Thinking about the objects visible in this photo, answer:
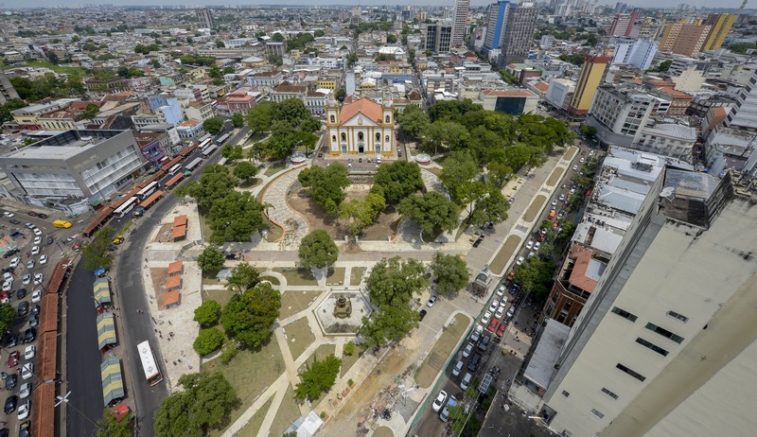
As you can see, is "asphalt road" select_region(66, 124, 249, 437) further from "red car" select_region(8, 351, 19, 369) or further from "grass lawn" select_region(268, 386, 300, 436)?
"grass lawn" select_region(268, 386, 300, 436)

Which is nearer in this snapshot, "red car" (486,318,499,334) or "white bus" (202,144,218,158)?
"red car" (486,318,499,334)

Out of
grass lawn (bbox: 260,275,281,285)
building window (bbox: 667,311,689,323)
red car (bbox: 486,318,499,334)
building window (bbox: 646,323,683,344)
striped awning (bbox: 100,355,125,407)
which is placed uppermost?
building window (bbox: 667,311,689,323)

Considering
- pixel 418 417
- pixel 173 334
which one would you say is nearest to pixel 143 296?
pixel 173 334

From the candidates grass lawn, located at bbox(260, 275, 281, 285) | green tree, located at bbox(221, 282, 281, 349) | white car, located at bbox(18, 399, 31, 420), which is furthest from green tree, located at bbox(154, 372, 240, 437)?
grass lawn, located at bbox(260, 275, 281, 285)

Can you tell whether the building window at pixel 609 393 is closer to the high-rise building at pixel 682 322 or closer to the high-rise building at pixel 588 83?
the high-rise building at pixel 682 322

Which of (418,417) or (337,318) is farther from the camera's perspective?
(337,318)

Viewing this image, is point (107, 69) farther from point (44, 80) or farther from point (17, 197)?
point (17, 197)

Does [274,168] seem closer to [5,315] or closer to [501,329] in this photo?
[5,315]

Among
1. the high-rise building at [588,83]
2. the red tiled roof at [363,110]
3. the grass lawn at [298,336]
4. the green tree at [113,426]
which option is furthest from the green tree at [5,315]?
the high-rise building at [588,83]

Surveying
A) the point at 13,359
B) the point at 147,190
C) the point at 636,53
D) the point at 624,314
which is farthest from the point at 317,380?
the point at 636,53
